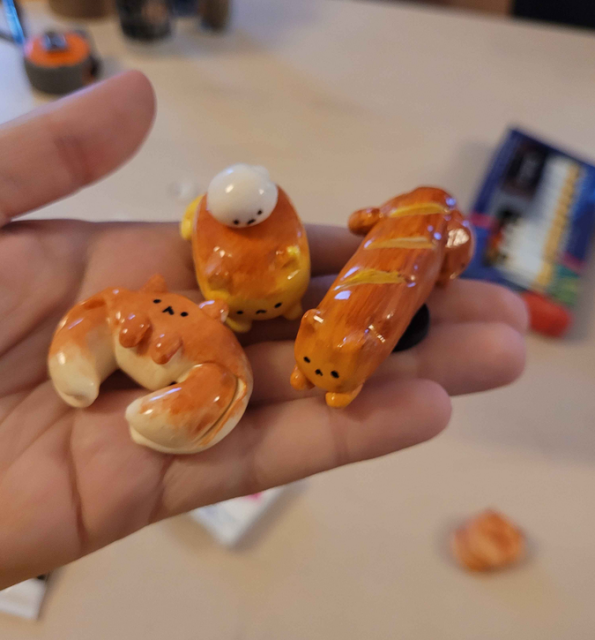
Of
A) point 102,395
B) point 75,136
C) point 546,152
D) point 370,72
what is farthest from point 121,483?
point 370,72

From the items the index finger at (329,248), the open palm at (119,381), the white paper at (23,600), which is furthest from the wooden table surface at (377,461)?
the index finger at (329,248)

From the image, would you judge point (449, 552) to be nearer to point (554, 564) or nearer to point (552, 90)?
point (554, 564)

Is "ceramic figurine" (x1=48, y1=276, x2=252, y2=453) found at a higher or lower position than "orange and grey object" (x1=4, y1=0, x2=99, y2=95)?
lower

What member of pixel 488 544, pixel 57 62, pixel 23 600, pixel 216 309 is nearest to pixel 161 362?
pixel 216 309

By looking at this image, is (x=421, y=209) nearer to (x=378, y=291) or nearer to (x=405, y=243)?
(x=405, y=243)

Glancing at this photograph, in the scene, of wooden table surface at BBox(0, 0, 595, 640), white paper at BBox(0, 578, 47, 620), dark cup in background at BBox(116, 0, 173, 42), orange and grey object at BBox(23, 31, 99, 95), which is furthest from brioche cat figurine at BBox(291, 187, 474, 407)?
dark cup in background at BBox(116, 0, 173, 42)

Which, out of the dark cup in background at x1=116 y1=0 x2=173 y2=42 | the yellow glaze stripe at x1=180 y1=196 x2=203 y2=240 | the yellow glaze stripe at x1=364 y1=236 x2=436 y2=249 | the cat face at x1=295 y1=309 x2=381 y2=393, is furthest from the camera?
the dark cup in background at x1=116 y1=0 x2=173 y2=42

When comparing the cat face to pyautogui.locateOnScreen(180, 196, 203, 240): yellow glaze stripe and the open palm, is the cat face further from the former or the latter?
pyautogui.locateOnScreen(180, 196, 203, 240): yellow glaze stripe
